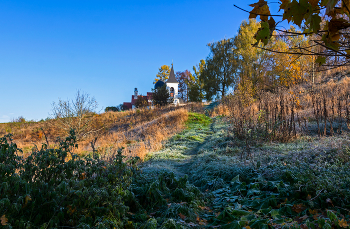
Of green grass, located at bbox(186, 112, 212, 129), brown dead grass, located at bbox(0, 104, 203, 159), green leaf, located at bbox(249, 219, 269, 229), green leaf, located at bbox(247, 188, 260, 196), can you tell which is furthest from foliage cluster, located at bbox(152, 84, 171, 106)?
green leaf, located at bbox(249, 219, 269, 229)

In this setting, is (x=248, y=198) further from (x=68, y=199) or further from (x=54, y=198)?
(x=54, y=198)

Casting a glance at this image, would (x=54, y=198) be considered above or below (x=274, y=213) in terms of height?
above

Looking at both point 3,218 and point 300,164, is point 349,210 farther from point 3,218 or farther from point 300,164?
point 3,218

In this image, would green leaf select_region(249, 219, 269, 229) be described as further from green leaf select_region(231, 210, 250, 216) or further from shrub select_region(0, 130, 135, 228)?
shrub select_region(0, 130, 135, 228)

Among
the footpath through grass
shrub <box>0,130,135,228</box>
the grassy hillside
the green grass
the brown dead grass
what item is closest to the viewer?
shrub <box>0,130,135,228</box>

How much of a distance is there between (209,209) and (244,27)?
25470 millimetres

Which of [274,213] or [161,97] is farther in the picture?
[161,97]

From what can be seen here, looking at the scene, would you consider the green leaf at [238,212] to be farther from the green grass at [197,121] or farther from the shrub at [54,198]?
the green grass at [197,121]

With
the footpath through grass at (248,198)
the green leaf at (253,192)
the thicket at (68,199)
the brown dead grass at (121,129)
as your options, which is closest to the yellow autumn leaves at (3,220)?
the thicket at (68,199)

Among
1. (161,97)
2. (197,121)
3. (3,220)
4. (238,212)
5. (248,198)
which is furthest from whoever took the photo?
(161,97)

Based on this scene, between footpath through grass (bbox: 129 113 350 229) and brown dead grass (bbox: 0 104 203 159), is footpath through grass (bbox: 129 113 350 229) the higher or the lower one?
the lower one

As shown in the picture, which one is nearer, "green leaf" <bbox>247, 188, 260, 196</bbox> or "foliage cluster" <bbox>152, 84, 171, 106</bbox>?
"green leaf" <bbox>247, 188, 260, 196</bbox>

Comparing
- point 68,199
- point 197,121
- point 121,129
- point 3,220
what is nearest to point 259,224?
point 68,199

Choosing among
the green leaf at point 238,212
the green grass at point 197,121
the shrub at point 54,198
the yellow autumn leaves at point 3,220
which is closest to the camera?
the yellow autumn leaves at point 3,220
